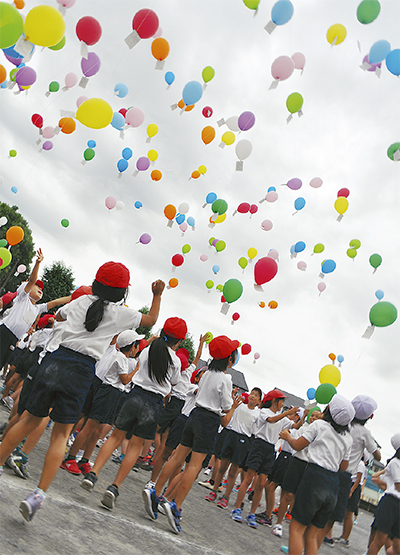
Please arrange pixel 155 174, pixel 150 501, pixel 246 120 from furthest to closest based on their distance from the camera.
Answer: pixel 155 174 < pixel 246 120 < pixel 150 501

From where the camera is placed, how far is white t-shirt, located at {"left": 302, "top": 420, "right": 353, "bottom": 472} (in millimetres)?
3305

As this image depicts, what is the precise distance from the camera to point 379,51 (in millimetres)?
5395

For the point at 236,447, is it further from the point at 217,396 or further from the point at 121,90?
the point at 121,90

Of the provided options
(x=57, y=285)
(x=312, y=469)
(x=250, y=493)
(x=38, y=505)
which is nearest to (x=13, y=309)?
(x=38, y=505)

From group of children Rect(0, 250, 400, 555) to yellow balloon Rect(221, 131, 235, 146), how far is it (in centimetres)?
A: 379

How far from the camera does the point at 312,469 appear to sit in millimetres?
3285

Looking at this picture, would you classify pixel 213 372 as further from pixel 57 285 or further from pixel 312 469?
pixel 57 285

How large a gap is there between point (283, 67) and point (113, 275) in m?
4.60

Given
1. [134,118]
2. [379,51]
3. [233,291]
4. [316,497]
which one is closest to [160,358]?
[316,497]

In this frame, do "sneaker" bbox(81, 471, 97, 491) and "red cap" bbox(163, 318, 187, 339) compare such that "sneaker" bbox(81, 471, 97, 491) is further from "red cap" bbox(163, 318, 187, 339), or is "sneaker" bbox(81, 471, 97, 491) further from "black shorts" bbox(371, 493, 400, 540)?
"black shorts" bbox(371, 493, 400, 540)

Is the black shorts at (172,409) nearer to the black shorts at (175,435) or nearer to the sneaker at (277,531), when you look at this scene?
the black shorts at (175,435)

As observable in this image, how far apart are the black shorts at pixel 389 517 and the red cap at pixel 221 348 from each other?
2.34 meters

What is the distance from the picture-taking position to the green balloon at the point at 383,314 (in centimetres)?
532

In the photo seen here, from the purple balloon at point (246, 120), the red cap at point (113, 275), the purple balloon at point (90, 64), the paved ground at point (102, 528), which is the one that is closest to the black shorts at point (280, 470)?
the paved ground at point (102, 528)
